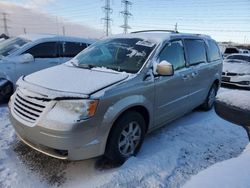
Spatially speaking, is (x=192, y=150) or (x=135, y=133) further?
(x=192, y=150)

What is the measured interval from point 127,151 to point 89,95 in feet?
3.46

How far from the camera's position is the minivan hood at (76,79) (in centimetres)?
319

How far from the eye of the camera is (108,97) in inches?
124

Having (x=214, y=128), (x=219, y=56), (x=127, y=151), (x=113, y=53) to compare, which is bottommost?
(x=214, y=128)

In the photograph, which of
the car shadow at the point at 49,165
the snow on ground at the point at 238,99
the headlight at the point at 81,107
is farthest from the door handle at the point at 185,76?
the snow on ground at the point at 238,99

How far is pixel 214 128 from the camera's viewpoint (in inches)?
204

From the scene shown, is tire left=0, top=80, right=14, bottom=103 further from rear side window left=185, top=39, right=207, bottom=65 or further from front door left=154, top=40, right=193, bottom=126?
rear side window left=185, top=39, right=207, bottom=65

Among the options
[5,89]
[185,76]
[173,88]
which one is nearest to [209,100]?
[185,76]

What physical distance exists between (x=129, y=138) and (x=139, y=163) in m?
0.36

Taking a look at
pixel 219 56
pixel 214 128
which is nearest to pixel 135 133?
pixel 214 128

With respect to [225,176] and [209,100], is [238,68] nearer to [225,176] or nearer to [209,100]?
[209,100]

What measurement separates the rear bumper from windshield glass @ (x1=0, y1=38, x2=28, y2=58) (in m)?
3.82

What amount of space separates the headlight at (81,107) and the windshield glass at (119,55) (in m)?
0.96

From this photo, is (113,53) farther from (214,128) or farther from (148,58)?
(214,128)
